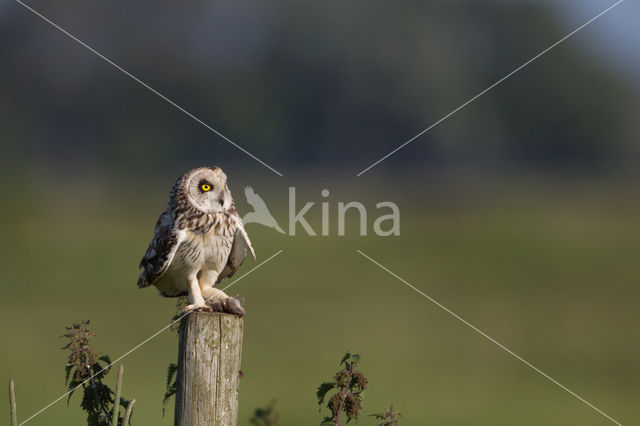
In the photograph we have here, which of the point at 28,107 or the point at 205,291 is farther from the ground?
the point at 28,107

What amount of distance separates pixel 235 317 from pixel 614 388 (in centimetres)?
1159

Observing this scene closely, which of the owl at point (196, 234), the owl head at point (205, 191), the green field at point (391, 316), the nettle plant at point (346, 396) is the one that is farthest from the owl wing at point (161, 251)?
the green field at point (391, 316)

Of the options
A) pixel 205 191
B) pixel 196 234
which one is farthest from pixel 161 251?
pixel 205 191

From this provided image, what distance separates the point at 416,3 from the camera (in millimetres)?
76125

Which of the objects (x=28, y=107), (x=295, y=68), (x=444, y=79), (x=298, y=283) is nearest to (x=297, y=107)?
(x=295, y=68)

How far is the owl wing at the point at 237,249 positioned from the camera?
5.64 metres

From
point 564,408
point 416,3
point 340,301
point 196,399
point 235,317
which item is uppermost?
point 416,3

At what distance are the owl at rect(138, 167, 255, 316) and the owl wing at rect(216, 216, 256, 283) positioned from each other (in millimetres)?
30

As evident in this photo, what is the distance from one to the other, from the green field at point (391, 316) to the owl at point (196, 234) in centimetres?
614

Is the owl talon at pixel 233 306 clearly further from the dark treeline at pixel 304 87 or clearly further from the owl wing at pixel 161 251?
the dark treeline at pixel 304 87

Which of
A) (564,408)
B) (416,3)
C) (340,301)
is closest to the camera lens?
(564,408)

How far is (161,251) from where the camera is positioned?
5.48 metres

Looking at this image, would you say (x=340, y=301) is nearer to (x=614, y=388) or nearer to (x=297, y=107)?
(x=614, y=388)

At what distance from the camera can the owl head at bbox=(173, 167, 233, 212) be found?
17.9 feet
